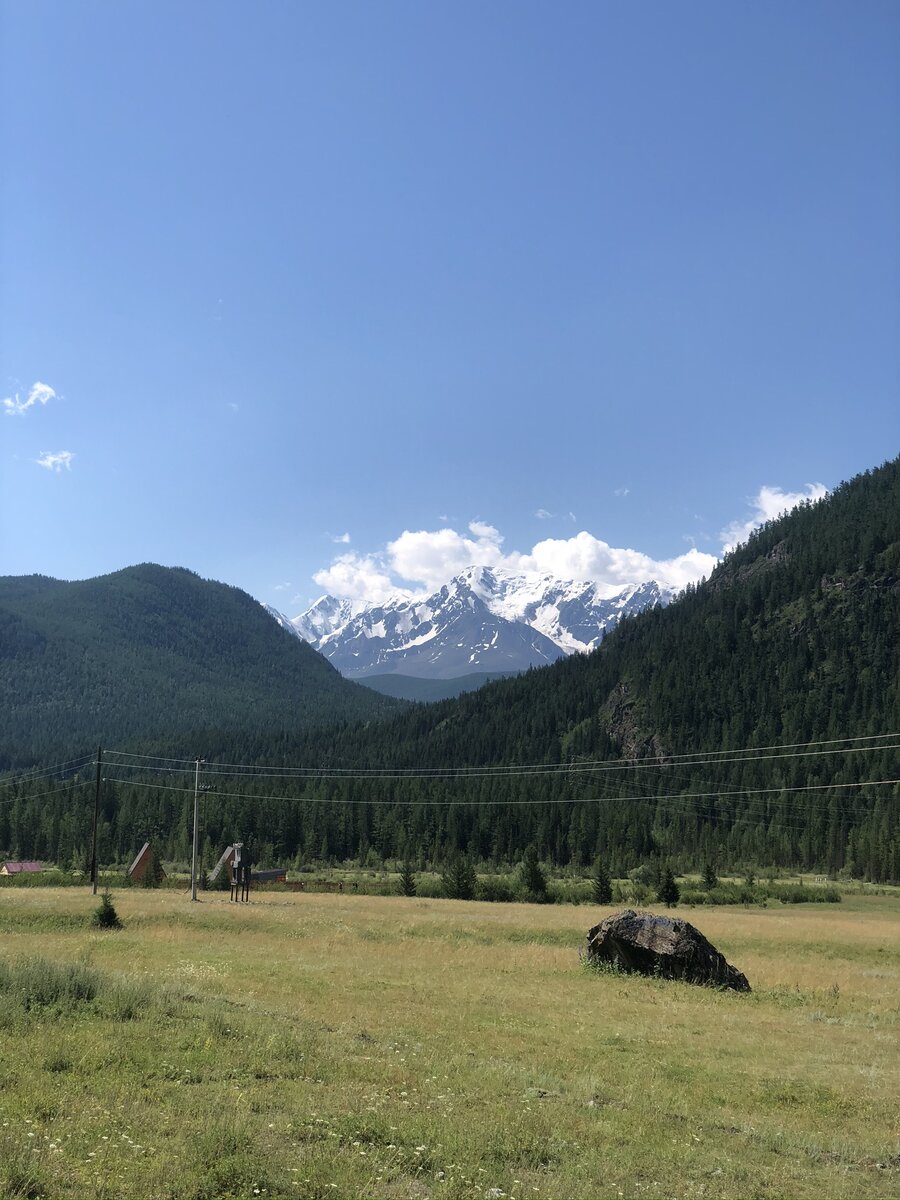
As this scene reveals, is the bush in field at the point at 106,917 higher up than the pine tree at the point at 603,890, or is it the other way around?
the bush in field at the point at 106,917

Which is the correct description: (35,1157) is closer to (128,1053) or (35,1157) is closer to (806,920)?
(128,1053)

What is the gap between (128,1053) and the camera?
Answer: 13930 mm

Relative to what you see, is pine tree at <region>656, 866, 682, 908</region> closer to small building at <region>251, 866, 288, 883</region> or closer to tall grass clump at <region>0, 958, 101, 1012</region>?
small building at <region>251, 866, 288, 883</region>

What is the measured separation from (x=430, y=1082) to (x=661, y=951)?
20.4m

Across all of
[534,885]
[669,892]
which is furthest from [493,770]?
[669,892]

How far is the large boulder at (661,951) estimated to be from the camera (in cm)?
3159

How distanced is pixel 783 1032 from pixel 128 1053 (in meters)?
18.0

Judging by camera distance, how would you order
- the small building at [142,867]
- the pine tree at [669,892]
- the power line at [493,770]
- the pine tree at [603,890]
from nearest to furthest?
the pine tree at [603,890]
the pine tree at [669,892]
the small building at [142,867]
the power line at [493,770]

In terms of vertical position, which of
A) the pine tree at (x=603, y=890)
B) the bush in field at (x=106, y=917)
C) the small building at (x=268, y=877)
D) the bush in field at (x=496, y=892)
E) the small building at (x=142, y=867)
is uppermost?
the bush in field at (x=106, y=917)

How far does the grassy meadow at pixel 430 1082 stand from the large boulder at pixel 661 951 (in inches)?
40.8

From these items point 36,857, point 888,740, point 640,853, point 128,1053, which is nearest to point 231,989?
point 128,1053

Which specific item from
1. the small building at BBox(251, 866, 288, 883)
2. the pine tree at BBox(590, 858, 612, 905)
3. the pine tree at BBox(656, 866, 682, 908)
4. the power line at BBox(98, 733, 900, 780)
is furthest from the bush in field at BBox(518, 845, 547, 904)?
the power line at BBox(98, 733, 900, 780)

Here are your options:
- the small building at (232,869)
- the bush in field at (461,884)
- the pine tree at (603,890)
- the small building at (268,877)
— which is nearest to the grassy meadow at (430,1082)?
the small building at (232,869)

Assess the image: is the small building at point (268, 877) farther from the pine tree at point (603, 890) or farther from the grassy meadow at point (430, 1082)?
the grassy meadow at point (430, 1082)
